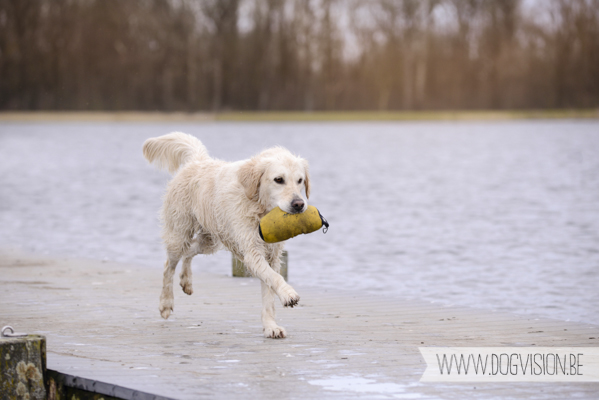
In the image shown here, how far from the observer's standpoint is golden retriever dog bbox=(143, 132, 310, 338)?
18.1 ft

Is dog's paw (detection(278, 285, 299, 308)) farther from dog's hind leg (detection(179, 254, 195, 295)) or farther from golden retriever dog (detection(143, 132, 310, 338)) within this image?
dog's hind leg (detection(179, 254, 195, 295))

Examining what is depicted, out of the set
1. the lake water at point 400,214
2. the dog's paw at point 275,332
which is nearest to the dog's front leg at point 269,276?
the dog's paw at point 275,332

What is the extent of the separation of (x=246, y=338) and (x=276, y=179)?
114 cm

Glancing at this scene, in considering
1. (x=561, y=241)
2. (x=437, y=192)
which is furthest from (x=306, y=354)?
(x=437, y=192)

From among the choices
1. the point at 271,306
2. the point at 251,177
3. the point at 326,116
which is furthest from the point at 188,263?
the point at 326,116

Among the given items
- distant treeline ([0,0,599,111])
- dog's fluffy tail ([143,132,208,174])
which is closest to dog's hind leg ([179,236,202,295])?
dog's fluffy tail ([143,132,208,174])

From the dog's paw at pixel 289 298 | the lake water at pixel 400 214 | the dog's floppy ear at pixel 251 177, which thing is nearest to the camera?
the dog's paw at pixel 289 298

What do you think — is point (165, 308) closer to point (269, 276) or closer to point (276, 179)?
point (269, 276)

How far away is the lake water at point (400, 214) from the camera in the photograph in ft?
34.2

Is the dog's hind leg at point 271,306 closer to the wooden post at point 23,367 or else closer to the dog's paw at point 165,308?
the dog's paw at point 165,308

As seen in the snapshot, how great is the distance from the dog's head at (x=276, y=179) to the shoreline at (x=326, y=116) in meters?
59.8

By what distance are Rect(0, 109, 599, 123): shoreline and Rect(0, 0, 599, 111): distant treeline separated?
0.66 m

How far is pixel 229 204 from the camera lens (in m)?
5.82

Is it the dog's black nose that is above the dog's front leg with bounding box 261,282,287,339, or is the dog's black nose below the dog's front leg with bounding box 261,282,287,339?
above
